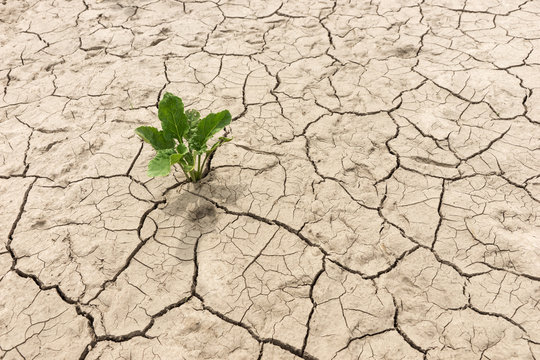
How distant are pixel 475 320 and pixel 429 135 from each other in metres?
1.20

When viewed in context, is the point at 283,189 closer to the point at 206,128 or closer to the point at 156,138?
the point at 206,128

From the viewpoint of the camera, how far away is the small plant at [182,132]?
89.9 inches

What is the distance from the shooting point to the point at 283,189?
2.40 m

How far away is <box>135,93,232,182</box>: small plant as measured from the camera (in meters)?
2.28

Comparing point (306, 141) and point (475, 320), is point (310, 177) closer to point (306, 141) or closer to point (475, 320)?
point (306, 141)

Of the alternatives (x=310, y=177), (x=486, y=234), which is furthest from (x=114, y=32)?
(x=486, y=234)

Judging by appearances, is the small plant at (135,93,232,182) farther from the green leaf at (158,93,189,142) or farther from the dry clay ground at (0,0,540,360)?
the dry clay ground at (0,0,540,360)

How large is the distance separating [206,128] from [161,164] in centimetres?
34

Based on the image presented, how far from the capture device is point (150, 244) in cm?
218

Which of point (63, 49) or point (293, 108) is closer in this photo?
point (293, 108)

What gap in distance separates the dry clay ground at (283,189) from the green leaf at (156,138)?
0.78 ft

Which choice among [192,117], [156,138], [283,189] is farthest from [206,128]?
[283,189]

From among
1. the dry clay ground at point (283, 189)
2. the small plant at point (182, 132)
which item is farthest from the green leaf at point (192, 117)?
the dry clay ground at point (283, 189)

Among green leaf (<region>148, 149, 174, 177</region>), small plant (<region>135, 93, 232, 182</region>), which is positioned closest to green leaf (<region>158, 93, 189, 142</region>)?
small plant (<region>135, 93, 232, 182</region>)
